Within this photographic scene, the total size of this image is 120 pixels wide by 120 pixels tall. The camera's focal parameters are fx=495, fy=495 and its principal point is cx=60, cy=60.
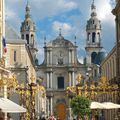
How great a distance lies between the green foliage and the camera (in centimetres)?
3562

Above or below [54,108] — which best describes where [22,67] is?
above

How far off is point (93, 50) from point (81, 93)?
2950 inches

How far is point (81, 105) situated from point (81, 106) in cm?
7

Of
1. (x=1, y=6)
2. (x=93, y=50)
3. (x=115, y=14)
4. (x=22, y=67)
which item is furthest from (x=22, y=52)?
(x=93, y=50)

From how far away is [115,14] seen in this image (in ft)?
161

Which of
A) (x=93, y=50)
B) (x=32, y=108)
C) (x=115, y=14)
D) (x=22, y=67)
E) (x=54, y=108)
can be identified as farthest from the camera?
(x=93, y=50)

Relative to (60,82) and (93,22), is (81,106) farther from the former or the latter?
(93,22)

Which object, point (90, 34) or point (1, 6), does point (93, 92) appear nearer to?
point (1, 6)

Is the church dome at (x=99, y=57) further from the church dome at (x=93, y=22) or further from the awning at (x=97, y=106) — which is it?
the awning at (x=97, y=106)

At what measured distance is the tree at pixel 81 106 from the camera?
117ft

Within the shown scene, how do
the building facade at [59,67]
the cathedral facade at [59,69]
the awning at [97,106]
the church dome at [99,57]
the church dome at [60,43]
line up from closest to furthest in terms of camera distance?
the awning at [97,106] → the cathedral facade at [59,69] → the building facade at [59,67] → the church dome at [60,43] → the church dome at [99,57]

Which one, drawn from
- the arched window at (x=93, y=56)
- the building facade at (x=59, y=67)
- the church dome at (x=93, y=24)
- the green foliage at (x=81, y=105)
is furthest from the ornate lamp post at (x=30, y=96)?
the church dome at (x=93, y=24)

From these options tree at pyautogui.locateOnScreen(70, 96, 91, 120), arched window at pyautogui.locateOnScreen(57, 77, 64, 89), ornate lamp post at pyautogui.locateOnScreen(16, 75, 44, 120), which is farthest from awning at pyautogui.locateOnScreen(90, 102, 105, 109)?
arched window at pyautogui.locateOnScreen(57, 77, 64, 89)

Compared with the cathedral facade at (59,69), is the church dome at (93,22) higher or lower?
higher
